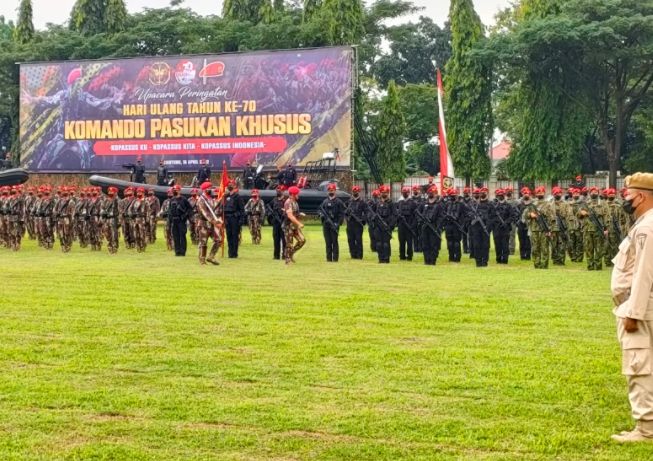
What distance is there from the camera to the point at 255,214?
26703 millimetres

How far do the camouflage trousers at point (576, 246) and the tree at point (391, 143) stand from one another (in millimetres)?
21863

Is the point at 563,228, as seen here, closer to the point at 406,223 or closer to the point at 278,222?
the point at 406,223

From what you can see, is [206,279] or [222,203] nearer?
[206,279]

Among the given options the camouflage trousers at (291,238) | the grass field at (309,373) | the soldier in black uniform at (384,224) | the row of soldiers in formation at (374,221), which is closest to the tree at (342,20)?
the row of soldiers in formation at (374,221)

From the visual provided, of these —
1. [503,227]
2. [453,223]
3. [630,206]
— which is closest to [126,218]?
[453,223]

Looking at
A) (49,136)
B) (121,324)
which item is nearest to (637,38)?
(49,136)

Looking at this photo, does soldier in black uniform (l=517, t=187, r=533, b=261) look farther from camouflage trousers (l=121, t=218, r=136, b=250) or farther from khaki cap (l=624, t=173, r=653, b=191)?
khaki cap (l=624, t=173, r=653, b=191)

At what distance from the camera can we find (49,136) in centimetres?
3969

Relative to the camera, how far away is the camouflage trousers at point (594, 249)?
61.1 feet

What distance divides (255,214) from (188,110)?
12454mm

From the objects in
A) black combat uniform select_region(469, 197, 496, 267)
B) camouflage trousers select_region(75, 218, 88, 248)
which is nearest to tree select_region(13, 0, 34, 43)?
camouflage trousers select_region(75, 218, 88, 248)

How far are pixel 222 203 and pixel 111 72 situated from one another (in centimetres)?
1955

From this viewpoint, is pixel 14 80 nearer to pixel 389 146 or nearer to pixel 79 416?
pixel 389 146

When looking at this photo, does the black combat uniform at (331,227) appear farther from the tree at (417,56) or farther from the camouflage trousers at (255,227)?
the tree at (417,56)
